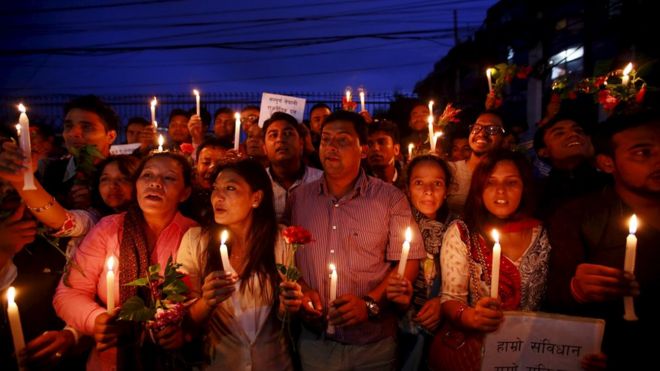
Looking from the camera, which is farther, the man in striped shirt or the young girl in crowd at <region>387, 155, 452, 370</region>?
the young girl in crowd at <region>387, 155, 452, 370</region>

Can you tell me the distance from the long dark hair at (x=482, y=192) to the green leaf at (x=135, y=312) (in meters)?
2.01

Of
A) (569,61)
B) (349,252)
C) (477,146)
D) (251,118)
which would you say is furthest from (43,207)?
(569,61)

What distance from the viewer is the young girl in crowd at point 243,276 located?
251cm

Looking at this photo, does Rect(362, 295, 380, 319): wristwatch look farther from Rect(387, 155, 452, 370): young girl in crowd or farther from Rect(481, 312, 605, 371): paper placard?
Rect(481, 312, 605, 371): paper placard

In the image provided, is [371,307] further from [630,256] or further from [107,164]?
[107,164]

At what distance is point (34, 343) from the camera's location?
2.04m

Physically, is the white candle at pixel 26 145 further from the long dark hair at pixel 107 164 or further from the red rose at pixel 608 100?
the red rose at pixel 608 100

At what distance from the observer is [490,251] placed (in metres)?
2.55

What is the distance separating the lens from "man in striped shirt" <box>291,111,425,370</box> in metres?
2.69

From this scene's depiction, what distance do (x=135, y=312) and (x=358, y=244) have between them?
144cm

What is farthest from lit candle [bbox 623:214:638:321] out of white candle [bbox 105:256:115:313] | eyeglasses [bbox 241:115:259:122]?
eyeglasses [bbox 241:115:259:122]

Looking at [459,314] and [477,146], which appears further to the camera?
[477,146]

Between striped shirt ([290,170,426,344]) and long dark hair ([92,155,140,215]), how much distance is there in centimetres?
139

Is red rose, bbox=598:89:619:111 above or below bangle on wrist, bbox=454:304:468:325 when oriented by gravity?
above
